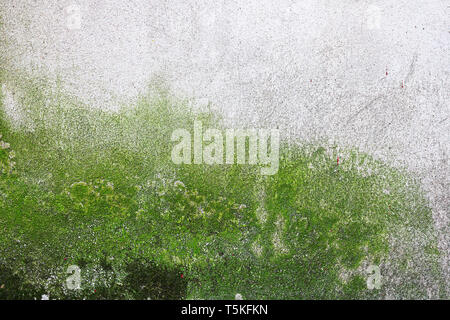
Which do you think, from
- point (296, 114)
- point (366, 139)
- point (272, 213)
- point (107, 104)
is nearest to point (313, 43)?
point (296, 114)

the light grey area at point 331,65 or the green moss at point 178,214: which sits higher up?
the light grey area at point 331,65

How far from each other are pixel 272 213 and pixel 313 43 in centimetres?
158

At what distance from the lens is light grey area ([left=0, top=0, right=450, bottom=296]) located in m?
4.05

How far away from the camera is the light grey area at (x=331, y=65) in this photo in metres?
4.05

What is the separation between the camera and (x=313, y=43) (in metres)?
4.06

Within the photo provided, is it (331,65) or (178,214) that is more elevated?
(331,65)

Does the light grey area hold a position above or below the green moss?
above

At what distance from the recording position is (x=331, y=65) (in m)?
4.06

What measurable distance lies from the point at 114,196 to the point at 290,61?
79.1 inches

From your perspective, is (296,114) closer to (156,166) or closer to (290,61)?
(290,61)

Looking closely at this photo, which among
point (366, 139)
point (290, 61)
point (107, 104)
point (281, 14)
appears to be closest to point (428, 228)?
point (366, 139)
